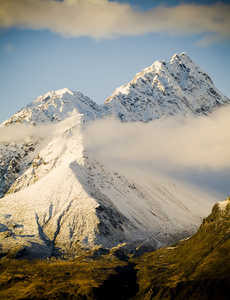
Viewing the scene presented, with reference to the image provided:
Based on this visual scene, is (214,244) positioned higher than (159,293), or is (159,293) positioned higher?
(214,244)

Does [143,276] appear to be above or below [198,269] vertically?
below

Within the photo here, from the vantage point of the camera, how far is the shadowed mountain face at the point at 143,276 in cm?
11362

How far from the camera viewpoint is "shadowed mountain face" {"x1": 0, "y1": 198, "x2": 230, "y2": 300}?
114 meters

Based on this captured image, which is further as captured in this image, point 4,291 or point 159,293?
point 4,291

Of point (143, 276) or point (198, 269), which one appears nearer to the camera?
point (198, 269)

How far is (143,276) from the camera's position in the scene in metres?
147

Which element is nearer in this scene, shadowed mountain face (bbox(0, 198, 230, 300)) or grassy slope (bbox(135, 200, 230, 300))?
grassy slope (bbox(135, 200, 230, 300))

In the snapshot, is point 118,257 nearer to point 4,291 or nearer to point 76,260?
point 76,260

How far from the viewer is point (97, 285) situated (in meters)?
138

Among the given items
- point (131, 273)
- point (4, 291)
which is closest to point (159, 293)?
point (131, 273)

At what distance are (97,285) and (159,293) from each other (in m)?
30.8

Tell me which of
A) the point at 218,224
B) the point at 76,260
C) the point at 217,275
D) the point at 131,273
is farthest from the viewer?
the point at 76,260

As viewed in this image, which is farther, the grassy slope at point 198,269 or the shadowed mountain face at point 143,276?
the shadowed mountain face at point 143,276

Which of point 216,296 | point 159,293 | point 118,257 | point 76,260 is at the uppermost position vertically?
point 216,296
